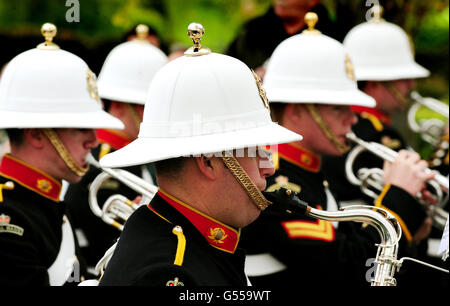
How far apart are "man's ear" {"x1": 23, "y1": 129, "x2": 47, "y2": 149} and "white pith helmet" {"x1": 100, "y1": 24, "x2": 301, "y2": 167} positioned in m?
1.44

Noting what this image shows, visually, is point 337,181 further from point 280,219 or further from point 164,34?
point 164,34

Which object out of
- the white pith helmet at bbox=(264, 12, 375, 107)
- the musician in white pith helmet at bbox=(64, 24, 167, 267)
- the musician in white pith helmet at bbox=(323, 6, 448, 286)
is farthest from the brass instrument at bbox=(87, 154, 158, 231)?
the musician in white pith helmet at bbox=(323, 6, 448, 286)

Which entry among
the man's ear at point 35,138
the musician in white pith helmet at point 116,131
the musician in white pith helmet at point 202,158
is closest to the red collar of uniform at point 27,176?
the man's ear at point 35,138

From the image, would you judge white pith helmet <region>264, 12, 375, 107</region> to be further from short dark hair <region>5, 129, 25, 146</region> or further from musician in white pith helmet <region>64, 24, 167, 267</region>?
short dark hair <region>5, 129, 25, 146</region>

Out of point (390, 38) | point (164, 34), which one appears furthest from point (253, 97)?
point (164, 34)

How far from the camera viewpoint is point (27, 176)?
14.5 ft

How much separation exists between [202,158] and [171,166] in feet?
0.45

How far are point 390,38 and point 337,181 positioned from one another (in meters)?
1.80

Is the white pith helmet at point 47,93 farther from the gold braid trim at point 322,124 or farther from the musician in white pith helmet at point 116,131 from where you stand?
the gold braid trim at point 322,124

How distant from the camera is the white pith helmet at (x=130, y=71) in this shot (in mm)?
6238

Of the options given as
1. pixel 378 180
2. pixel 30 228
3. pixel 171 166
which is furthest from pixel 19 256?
pixel 378 180

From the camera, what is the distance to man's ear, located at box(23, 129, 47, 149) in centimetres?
447

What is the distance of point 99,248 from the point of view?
218 inches
